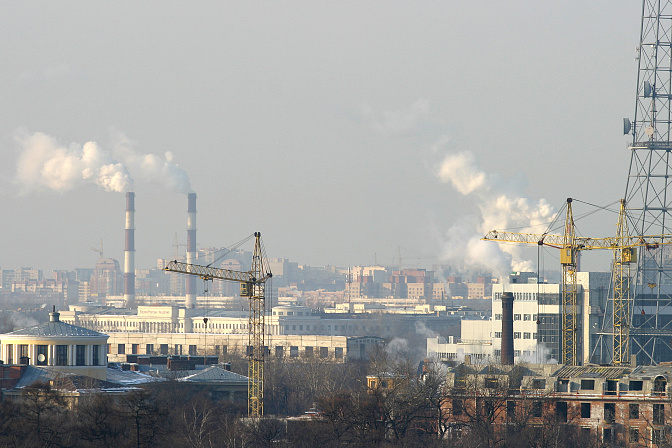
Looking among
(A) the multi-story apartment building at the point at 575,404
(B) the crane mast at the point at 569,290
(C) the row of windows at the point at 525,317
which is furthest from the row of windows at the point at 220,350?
(A) the multi-story apartment building at the point at 575,404

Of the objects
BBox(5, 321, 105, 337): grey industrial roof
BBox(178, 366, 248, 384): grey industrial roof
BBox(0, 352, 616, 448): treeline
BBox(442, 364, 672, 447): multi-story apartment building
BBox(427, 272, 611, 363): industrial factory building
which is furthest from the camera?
BBox(427, 272, 611, 363): industrial factory building

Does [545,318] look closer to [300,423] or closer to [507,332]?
[507,332]

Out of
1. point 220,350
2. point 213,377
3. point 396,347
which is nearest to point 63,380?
point 213,377

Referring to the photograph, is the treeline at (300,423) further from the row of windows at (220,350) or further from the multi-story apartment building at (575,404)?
the row of windows at (220,350)

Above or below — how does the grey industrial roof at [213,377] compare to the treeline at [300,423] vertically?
above

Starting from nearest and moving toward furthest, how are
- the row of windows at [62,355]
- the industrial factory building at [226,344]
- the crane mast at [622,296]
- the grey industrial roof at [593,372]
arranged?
the grey industrial roof at [593,372]
the row of windows at [62,355]
the crane mast at [622,296]
the industrial factory building at [226,344]

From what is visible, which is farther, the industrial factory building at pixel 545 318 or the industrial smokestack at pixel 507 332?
the industrial factory building at pixel 545 318

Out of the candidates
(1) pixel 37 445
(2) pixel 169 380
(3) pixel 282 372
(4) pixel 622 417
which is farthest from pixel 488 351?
(1) pixel 37 445

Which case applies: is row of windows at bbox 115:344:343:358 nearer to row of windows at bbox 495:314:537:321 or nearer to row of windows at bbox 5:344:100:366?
row of windows at bbox 495:314:537:321

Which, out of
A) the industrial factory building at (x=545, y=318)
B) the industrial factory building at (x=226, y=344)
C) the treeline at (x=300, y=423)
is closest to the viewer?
the treeline at (x=300, y=423)

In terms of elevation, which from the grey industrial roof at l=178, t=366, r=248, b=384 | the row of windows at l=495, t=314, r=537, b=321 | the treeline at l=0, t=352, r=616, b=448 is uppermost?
the row of windows at l=495, t=314, r=537, b=321

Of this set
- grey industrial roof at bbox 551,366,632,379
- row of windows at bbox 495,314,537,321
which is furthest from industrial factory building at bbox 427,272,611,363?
grey industrial roof at bbox 551,366,632,379

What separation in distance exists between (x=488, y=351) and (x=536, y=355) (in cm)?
1124

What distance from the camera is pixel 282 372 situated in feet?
398
